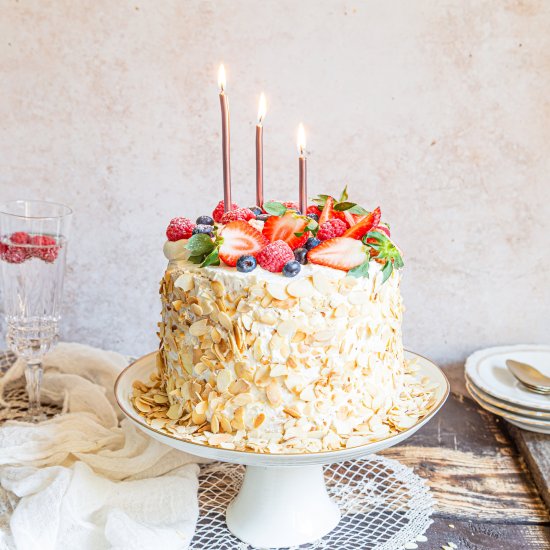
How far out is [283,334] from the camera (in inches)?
41.7

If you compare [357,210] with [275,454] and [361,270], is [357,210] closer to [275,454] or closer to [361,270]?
[361,270]

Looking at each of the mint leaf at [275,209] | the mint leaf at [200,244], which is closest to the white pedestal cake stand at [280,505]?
the mint leaf at [200,244]

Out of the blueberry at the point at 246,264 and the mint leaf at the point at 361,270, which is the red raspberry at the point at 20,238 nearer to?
the blueberry at the point at 246,264

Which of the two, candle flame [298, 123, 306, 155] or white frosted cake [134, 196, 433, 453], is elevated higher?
candle flame [298, 123, 306, 155]

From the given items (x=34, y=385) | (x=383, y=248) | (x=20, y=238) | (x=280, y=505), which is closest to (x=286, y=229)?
(x=383, y=248)

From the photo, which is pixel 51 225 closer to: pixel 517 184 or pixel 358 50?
pixel 358 50

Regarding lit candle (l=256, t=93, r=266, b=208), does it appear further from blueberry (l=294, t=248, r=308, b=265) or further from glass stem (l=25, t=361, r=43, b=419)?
glass stem (l=25, t=361, r=43, b=419)

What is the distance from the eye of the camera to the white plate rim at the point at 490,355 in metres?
1.46

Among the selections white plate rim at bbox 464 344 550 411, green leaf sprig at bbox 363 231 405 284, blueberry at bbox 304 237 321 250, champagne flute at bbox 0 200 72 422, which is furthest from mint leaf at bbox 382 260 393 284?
champagne flute at bbox 0 200 72 422

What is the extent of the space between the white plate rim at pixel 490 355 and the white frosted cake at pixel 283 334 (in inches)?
15.4

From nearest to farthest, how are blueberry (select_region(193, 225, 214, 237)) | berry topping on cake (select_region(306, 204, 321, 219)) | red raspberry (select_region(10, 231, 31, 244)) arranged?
blueberry (select_region(193, 225, 214, 237)) < berry topping on cake (select_region(306, 204, 321, 219)) < red raspberry (select_region(10, 231, 31, 244))

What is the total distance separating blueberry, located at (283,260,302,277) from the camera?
1.04 metres

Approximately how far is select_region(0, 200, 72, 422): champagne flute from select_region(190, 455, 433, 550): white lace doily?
0.42 meters

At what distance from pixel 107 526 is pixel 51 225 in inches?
23.4
